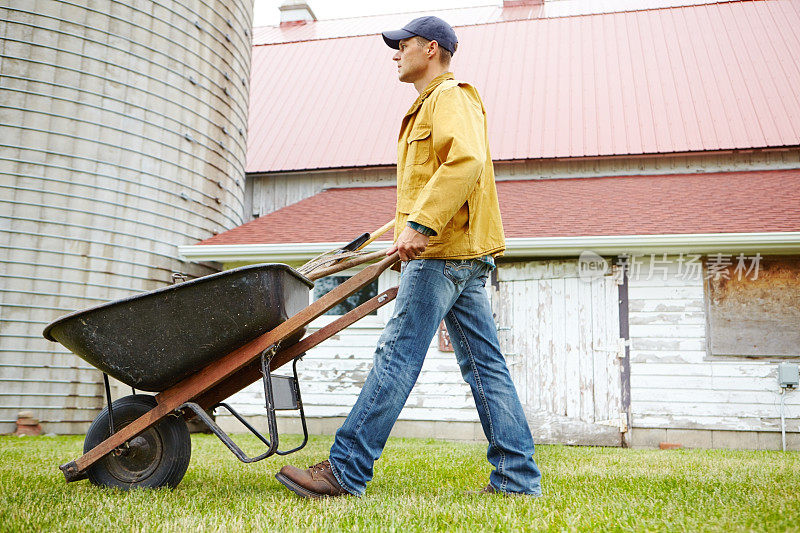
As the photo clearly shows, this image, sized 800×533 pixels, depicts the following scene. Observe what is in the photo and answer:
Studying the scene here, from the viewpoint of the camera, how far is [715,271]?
7.31 m

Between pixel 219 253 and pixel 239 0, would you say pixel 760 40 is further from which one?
pixel 219 253

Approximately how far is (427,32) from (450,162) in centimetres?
61

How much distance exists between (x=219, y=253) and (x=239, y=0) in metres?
3.48

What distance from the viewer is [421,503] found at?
7.88ft

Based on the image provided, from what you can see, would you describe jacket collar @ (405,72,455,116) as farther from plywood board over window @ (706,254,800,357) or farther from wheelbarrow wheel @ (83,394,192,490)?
plywood board over window @ (706,254,800,357)

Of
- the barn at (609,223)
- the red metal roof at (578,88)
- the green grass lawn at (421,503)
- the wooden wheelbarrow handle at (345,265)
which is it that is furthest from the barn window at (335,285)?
the wooden wheelbarrow handle at (345,265)

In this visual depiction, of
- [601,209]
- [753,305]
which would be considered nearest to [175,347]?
[601,209]

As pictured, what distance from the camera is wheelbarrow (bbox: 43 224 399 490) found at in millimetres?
2570

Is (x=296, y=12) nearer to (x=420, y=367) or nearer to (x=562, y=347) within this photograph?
(x=562, y=347)

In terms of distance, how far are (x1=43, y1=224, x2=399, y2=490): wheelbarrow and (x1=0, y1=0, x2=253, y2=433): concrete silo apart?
4417mm

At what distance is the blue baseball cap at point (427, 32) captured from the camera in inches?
107

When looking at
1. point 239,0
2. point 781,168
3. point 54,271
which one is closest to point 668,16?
point 781,168

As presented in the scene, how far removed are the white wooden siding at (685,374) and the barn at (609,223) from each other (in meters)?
0.01

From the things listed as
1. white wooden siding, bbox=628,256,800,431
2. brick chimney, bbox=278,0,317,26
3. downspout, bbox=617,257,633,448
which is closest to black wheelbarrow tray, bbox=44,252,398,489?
downspout, bbox=617,257,633,448
